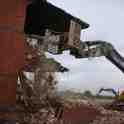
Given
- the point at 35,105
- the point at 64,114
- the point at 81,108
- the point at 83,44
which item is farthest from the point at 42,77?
the point at 83,44

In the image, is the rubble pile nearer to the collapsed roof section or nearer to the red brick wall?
the red brick wall

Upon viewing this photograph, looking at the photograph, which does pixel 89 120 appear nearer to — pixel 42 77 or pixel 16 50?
pixel 42 77

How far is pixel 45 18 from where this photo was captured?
13.9 meters

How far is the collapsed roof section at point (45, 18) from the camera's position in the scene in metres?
13.1

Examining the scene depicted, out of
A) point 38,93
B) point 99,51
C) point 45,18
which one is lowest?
point 38,93

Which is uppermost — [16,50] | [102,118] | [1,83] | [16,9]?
[16,9]

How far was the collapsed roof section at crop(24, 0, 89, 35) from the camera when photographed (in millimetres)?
13078

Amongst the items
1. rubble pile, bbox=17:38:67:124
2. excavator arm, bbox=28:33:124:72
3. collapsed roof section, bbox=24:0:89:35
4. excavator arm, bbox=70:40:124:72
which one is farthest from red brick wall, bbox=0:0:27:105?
excavator arm, bbox=70:40:124:72

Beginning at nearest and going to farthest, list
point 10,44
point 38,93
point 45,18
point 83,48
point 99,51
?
1. point 10,44
2. point 38,93
3. point 45,18
4. point 83,48
5. point 99,51

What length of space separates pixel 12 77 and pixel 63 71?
2.41 meters

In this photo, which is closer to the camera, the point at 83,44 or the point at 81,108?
the point at 81,108

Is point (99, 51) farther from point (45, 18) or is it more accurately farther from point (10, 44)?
point (10, 44)

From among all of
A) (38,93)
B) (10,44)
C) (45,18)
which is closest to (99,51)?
(45,18)

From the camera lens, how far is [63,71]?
13.2 metres
